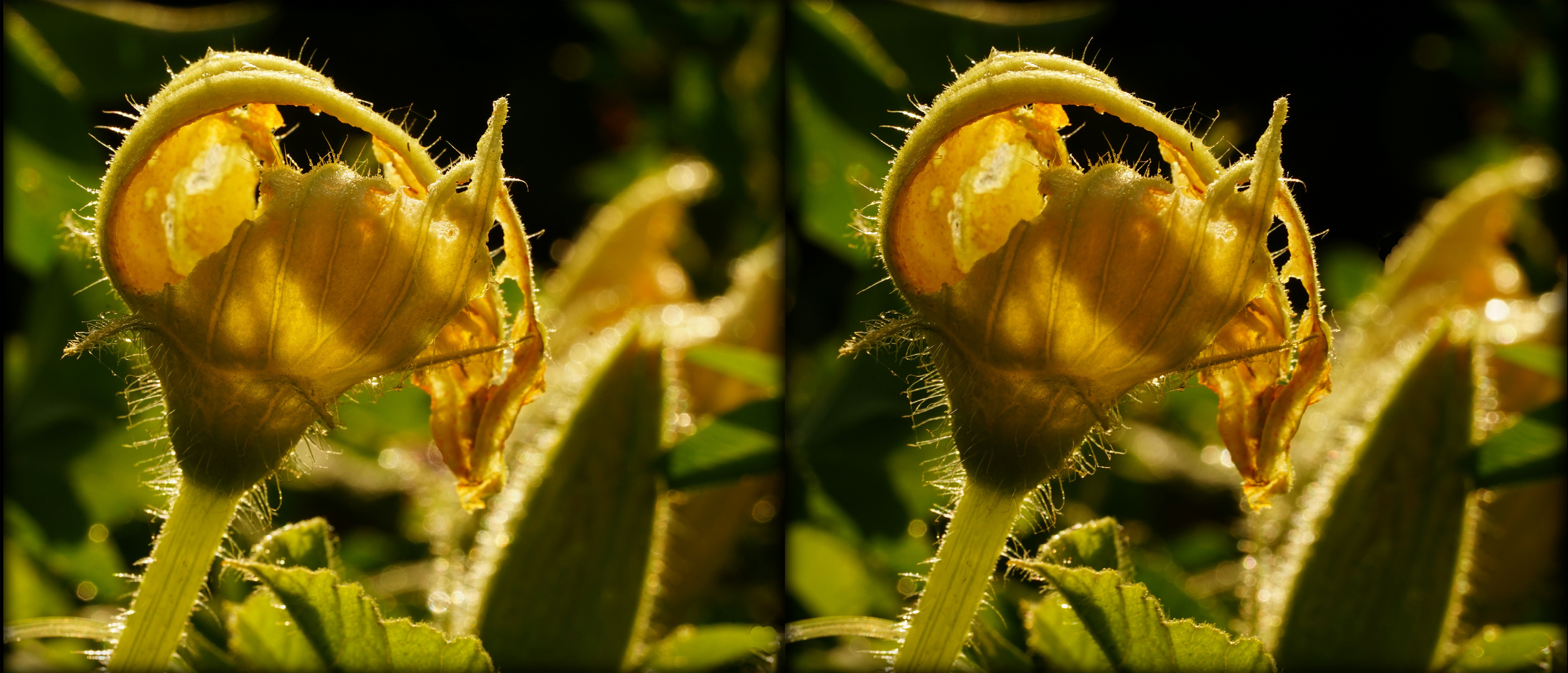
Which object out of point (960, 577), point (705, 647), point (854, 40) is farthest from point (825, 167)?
point (960, 577)

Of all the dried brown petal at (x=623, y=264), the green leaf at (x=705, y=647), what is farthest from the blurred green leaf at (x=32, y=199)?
the green leaf at (x=705, y=647)

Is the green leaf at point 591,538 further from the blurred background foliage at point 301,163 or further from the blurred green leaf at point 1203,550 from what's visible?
the blurred green leaf at point 1203,550

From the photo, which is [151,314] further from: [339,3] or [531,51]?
[531,51]

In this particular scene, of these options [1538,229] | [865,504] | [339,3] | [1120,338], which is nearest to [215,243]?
[1120,338]

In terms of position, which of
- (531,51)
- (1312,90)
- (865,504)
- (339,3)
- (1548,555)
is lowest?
(865,504)

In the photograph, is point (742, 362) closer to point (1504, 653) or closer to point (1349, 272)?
point (1504, 653)

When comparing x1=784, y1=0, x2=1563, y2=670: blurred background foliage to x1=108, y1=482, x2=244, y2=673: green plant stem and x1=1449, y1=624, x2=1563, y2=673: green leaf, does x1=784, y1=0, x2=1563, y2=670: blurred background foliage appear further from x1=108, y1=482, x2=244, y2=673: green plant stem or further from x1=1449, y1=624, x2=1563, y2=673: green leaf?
x1=108, y1=482, x2=244, y2=673: green plant stem
